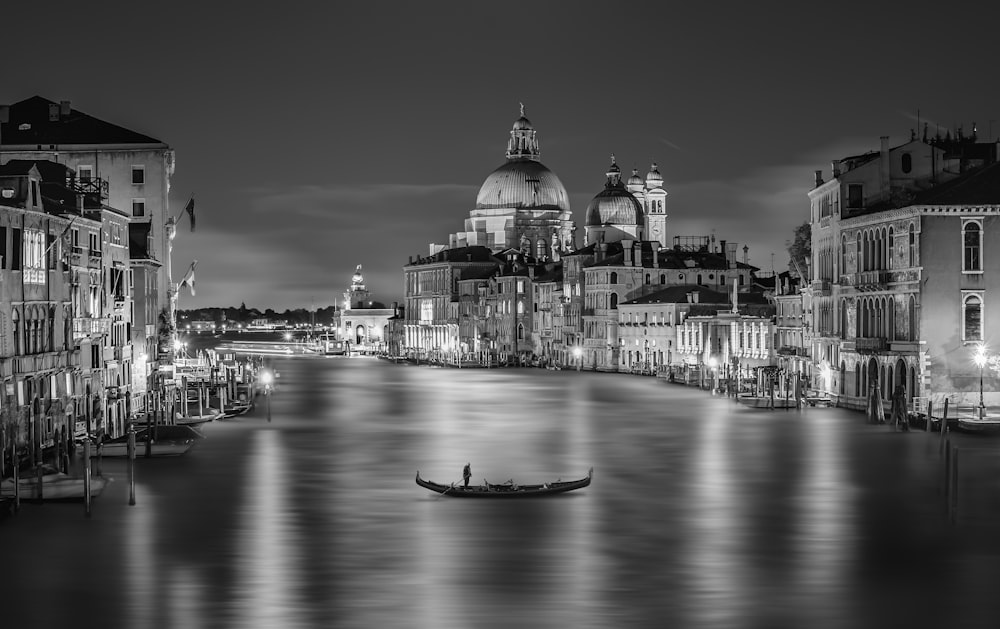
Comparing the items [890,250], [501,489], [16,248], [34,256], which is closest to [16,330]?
[16,248]

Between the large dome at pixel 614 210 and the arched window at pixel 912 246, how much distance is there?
6330 centimetres

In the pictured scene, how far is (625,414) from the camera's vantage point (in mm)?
54438

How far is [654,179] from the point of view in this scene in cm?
11288

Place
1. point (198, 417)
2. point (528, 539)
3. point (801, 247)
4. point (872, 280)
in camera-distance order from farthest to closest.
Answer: point (801, 247) → point (198, 417) → point (872, 280) → point (528, 539)

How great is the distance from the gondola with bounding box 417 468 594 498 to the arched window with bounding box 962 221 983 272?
15.6 m

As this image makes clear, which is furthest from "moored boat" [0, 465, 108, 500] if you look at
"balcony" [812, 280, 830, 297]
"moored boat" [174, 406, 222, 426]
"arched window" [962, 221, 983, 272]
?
"balcony" [812, 280, 830, 297]

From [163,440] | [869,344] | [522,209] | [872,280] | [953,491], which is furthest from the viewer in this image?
[522,209]

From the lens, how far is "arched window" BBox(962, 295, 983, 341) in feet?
138

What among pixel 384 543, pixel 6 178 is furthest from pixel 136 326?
pixel 384 543

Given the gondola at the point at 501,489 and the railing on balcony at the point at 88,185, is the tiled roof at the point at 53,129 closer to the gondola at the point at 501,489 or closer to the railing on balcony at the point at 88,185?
the railing on balcony at the point at 88,185

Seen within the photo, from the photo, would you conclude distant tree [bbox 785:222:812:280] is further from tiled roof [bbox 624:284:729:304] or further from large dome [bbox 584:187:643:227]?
large dome [bbox 584:187:643:227]

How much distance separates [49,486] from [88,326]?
11.3 metres

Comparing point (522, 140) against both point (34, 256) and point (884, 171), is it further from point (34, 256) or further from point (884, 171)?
point (34, 256)

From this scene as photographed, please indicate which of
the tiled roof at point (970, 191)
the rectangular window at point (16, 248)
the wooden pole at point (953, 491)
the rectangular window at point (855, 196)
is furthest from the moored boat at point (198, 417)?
the wooden pole at point (953, 491)
